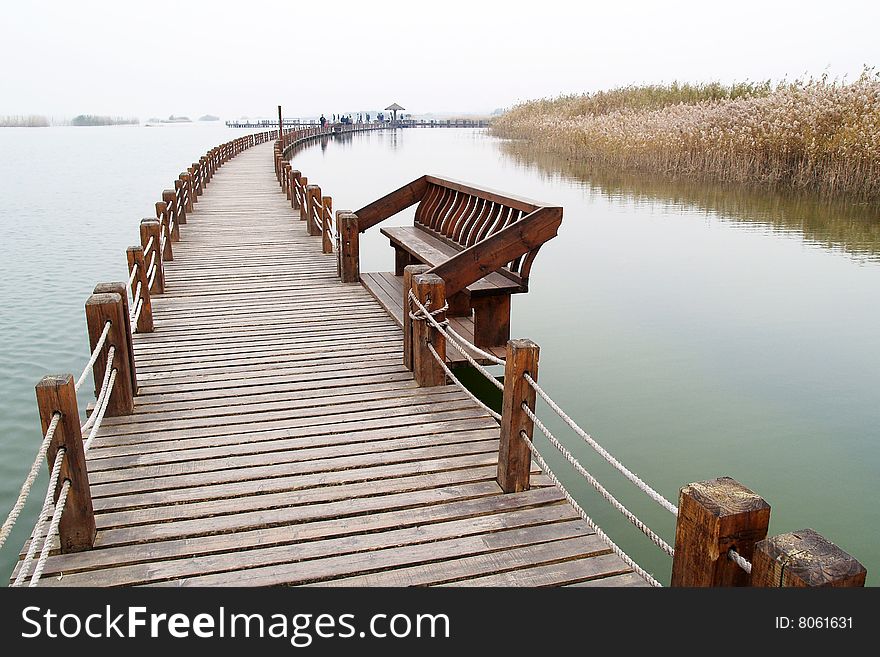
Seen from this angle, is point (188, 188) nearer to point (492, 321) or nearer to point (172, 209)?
point (172, 209)

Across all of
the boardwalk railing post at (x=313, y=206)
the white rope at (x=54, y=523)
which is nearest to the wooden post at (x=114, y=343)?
the white rope at (x=54, y=523)

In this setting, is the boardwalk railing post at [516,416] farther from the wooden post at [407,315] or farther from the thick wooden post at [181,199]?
the thick wooden post at [181,199]

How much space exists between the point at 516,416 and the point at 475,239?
4.42m

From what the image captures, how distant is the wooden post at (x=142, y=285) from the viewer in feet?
21.6

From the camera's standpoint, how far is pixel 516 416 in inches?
151

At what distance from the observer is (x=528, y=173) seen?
1024 inches

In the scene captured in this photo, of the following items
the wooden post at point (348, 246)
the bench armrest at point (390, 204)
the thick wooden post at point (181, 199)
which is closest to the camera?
the wooden post at point (348, 246)

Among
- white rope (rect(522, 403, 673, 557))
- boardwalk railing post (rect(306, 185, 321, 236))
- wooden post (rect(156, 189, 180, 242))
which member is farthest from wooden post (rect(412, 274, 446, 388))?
boardwalk railing post (rect(306, 185, 321, 236))

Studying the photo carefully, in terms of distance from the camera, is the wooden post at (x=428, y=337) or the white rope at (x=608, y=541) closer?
the white rope at (x=608, y=541)

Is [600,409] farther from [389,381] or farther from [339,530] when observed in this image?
[339,530]

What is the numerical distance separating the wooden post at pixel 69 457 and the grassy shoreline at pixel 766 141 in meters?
18.9

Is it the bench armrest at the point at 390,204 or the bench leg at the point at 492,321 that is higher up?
the bench armrest at the point at 390,204
